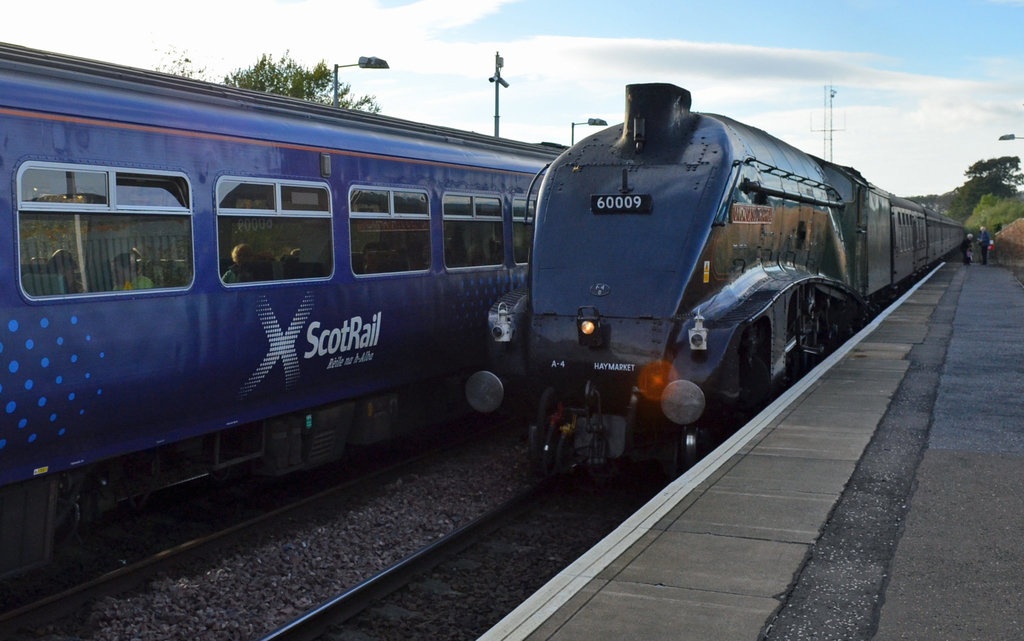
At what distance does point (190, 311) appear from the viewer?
24.6 ft

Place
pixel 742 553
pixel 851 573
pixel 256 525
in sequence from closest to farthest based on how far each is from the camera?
pixel 851 573 → pixel 742 553 → pixel 256 525

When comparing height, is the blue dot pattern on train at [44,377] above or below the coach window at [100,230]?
below

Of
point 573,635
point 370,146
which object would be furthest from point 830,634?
point 370,146

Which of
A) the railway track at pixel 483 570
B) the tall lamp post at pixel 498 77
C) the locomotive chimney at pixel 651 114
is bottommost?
the railway track at pixel 483 570

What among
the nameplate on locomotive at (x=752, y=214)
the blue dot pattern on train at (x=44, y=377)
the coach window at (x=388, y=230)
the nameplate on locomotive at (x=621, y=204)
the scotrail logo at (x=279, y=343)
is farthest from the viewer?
Answer: the coach window at (x=388, y=230)

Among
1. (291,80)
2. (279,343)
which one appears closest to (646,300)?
(279,343)

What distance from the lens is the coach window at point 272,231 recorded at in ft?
26.0

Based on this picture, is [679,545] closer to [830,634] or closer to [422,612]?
[830,634]

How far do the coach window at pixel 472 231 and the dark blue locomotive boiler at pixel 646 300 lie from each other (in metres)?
1.67

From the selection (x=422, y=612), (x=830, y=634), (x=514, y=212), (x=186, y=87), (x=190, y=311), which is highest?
(x=186, y=87)

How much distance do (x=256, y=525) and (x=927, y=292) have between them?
25800 millimetres

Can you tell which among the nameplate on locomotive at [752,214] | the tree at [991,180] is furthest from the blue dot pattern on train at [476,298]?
the tree at [991,180]

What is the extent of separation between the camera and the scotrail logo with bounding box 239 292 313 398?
8.25m

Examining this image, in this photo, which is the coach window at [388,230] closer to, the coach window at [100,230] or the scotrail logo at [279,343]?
the scotrail logo at [279,343]
